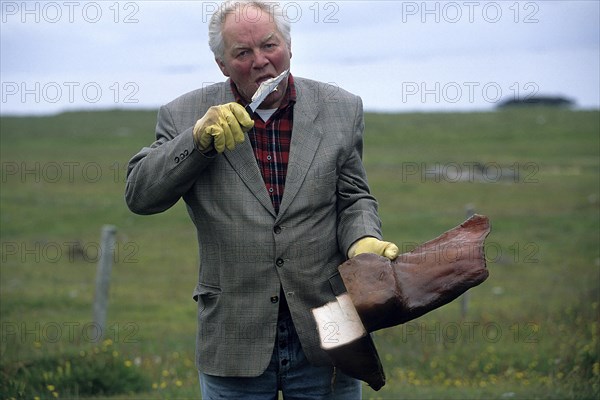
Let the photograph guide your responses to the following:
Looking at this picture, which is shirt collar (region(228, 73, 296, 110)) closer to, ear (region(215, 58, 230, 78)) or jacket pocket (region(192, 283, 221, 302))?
ear (region(215, 58, 230, 78))

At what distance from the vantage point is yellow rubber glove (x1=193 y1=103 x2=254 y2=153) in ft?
12.1

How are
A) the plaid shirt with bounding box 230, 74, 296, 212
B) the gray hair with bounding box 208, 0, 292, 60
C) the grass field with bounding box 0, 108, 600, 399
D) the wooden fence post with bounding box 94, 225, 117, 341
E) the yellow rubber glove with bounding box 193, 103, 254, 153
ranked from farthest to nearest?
the wooden fence post with bounding box 94, 225, 117, 341
the grass field with bounding box 0, 108, 600, 399
the plaid shirt with bounding box 230, 74, 296, 212
the gray hair with bounding box 208, 0, 292, 60
the yellow rubber glove with bounding box 193, 103, 254, 153

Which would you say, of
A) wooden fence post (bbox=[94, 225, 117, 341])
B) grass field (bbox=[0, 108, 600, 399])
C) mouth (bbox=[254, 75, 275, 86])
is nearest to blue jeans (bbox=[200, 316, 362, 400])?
mouth (bbox=[254, 75, 275, 86])

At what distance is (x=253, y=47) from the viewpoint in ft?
12.7

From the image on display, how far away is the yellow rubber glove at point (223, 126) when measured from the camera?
370 cm

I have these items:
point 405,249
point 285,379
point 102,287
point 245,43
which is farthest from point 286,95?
point 405,249

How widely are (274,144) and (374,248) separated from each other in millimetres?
592

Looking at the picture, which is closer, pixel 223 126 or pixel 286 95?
pixel 223 126

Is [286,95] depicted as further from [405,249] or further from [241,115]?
[405,249]

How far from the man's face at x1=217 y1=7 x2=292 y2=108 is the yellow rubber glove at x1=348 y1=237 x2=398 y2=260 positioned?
2.39 feet

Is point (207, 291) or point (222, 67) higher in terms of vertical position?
point (222, 67)

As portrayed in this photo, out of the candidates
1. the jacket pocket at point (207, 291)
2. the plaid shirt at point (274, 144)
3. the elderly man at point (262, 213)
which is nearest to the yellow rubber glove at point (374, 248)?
the elderly man at point (262, 213)

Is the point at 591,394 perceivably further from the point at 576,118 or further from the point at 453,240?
the point at 576,118

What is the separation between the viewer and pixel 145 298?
46.6ft
